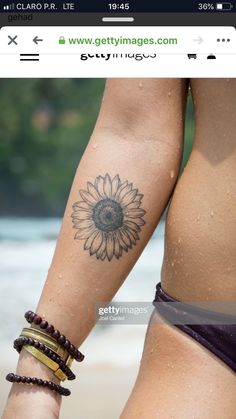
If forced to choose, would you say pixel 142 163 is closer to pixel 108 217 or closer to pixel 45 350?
pixel 108 217

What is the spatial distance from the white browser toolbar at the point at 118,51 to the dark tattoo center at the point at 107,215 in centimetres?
19

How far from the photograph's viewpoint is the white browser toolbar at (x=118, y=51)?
5.79 ft

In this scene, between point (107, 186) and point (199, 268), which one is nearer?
point (199, 268)

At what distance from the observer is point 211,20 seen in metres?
1.77

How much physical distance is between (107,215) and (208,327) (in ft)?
0.82

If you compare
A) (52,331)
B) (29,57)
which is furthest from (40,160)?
(52,331)

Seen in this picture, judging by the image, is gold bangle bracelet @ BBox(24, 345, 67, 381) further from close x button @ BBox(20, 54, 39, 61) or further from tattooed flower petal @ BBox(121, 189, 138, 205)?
close x button @ BBox(20, 54, 39, 61)

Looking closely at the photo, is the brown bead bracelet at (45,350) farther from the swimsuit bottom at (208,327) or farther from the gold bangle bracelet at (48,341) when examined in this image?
the swimsuit bottom at (208,327)

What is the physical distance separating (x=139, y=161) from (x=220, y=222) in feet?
0.54

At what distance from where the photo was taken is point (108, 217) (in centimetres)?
180

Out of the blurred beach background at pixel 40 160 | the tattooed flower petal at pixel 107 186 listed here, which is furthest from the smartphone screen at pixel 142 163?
the blurred beach background at pixel 40 160

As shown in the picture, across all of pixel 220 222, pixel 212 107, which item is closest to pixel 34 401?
pixel 220 222

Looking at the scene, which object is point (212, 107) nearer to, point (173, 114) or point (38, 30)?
point (173, 114)

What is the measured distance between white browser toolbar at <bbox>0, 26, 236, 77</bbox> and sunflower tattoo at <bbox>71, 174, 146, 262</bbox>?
0.17 metres
